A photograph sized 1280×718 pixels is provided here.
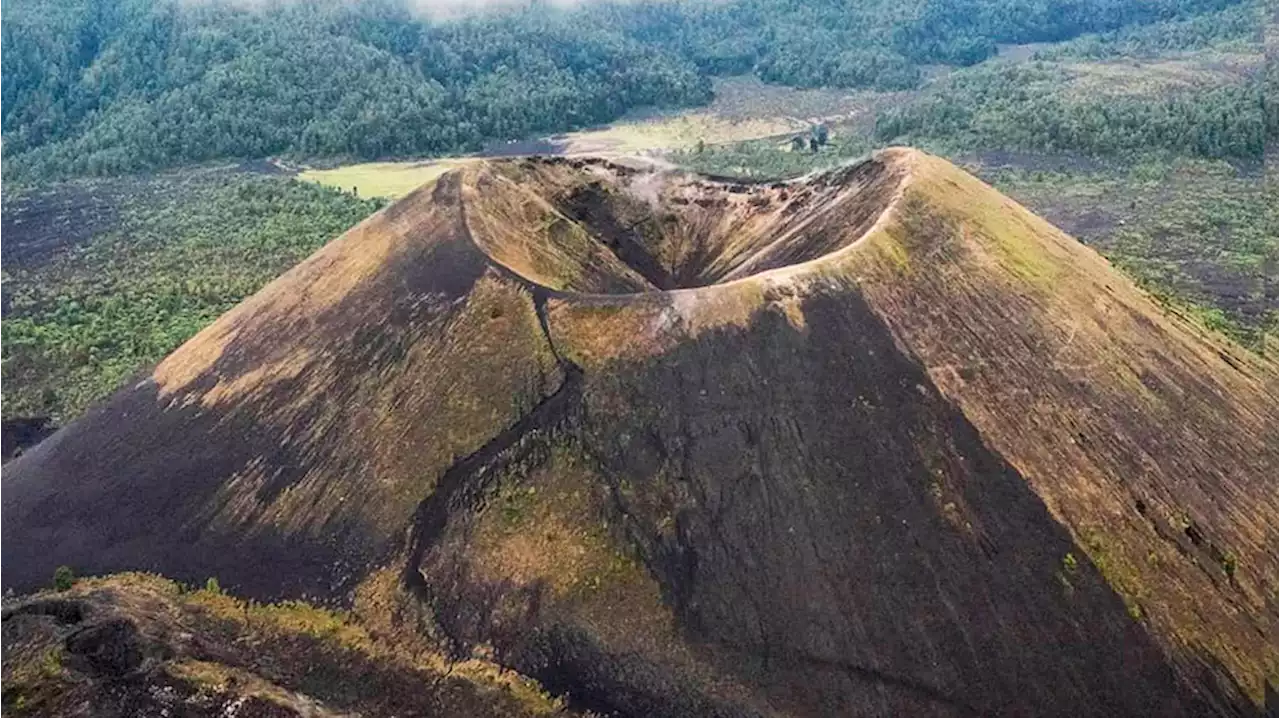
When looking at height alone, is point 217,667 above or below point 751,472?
below

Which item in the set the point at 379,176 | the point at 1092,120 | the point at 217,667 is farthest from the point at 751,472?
the point at 1092,120

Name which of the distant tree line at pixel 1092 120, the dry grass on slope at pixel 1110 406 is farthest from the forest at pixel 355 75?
the dry grass on slope at pixel 1110 406

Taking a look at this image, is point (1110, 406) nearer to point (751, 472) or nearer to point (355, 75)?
point (751, 472)

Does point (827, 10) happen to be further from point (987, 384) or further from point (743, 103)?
point (987, 384)

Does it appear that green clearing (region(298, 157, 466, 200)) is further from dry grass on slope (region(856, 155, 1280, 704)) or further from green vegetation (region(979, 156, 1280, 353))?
dry grass on slope (region(856, 155, 1280, 704))

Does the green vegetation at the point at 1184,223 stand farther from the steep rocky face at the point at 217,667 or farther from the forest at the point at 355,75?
the steep rocky face at the point at 217,667

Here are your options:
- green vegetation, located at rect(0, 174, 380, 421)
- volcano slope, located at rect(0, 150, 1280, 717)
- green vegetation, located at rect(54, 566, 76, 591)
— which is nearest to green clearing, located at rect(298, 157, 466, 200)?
green vegetation, located at rect(0, 174, 380, 421)
